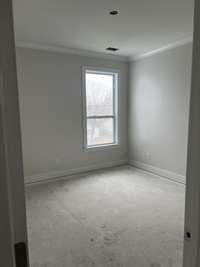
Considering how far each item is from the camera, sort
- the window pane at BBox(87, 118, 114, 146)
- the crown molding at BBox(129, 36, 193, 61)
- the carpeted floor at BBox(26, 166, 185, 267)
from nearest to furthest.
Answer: the carpeted floor at BBox(26, 166, 185, 267) < the crown molding at BBox(129, 36, 193, 61) < the window pane at BBox(87, 118, 114, 146)

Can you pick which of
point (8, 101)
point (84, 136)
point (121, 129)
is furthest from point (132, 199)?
point (8, 101)

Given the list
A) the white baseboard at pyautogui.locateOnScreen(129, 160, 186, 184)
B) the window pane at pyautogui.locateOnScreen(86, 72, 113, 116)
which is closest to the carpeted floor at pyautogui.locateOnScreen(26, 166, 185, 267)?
the white baseboard at pyautogui.locateOnScreen(129, 160, 186, 184)

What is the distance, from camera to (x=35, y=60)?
391 centimetres

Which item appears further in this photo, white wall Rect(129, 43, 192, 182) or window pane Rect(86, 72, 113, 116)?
window pane Rect(86, 72, 113, 116)

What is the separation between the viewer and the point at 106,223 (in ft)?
8.36

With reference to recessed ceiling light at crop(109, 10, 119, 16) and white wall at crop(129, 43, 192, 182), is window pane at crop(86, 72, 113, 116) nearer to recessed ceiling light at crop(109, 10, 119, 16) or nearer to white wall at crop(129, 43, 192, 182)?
white wall at crop(129, 43, 192, 182)

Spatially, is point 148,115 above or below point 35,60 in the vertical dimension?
below

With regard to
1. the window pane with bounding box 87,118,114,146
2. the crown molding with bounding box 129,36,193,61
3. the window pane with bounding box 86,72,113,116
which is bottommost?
the window pane with bounding box 87,118,114,146

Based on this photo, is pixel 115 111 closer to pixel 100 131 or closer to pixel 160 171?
pixel 100 131

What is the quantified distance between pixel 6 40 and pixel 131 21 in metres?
2.71

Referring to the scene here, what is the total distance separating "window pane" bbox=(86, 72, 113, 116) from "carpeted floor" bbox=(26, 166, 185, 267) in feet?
5.61

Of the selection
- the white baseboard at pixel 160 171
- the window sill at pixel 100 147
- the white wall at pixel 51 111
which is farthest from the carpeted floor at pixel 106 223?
the window sill at pixel 100 147

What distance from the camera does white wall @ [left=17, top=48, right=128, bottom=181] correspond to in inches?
154

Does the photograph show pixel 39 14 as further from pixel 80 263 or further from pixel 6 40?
pixel 80 263
